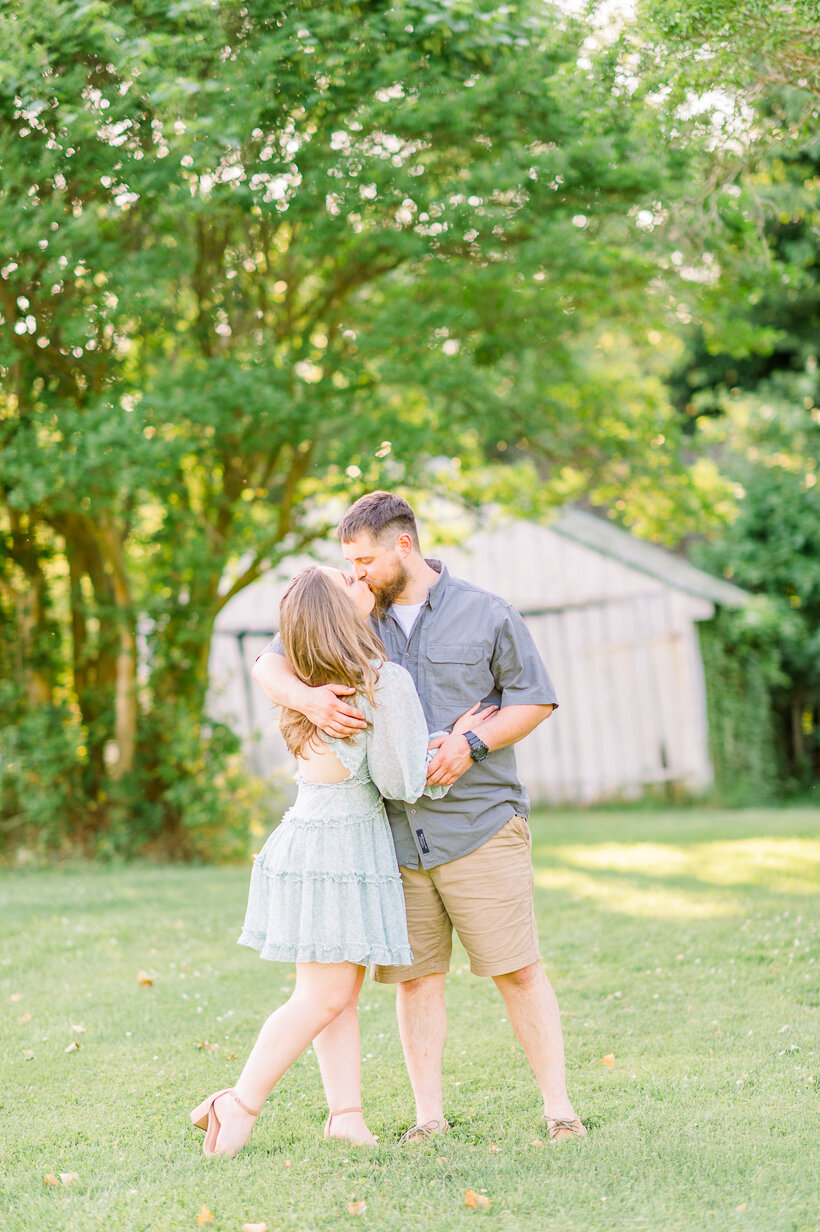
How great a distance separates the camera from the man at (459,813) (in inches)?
131

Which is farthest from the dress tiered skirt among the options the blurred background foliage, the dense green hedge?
the dense green hedge

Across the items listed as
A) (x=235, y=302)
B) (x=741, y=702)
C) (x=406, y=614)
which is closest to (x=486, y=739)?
(x=406, y=614)

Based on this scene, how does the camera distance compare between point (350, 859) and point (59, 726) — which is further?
point (59, 726)

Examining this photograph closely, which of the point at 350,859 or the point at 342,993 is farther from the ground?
the point at 350,859

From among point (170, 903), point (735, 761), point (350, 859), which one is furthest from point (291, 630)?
point (735, 761)

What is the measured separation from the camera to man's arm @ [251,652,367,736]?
10.2 ft

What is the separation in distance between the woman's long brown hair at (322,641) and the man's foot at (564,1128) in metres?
1.37

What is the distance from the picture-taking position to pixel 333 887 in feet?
10.5

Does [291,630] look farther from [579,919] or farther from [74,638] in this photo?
[74,638]

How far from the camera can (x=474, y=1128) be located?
3498 mm

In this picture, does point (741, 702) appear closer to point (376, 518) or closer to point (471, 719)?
point (471, 719)

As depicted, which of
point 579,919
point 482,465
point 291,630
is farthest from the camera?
point 482,465

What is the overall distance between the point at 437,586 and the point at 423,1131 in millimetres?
1698

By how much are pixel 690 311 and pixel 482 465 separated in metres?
2.66
